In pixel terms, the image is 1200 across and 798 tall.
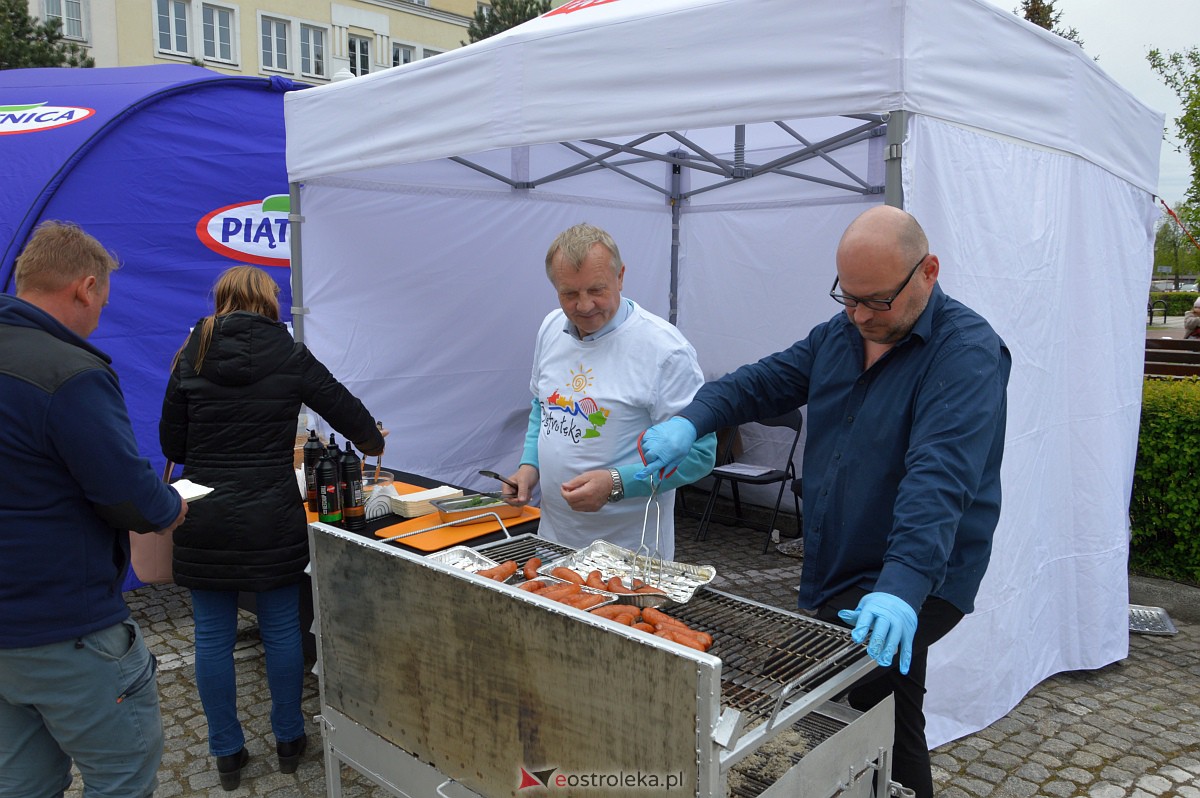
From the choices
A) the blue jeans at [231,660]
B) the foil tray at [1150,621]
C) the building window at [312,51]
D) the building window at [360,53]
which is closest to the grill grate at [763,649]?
the blue jeans at [231,660]

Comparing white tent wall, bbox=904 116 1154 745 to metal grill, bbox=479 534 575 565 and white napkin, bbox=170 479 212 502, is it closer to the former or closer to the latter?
metal grill, bbox=479 534 575 565

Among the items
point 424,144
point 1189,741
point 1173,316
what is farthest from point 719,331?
point 1173,316

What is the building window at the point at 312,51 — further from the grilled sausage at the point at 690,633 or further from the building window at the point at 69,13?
the grilled sausage at the point at 690,633

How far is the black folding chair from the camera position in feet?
19.4

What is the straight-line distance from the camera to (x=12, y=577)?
6.52 ft

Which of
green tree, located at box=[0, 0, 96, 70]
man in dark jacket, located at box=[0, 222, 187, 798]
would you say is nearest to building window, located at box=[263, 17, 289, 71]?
green tree, located at box=[0, 0, 96, 70]

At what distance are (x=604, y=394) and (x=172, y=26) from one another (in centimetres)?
2673

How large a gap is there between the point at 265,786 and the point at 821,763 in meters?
2.32

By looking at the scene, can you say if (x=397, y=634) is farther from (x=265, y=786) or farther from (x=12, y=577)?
(x=265, y=786)

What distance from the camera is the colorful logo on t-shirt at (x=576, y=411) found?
280cm

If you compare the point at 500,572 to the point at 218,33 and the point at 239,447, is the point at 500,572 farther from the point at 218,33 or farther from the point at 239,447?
the point at 218,33

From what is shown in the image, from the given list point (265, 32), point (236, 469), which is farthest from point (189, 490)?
point (265, 32)

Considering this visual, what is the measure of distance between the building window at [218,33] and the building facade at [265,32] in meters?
0.03

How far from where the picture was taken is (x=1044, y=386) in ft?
11.2
